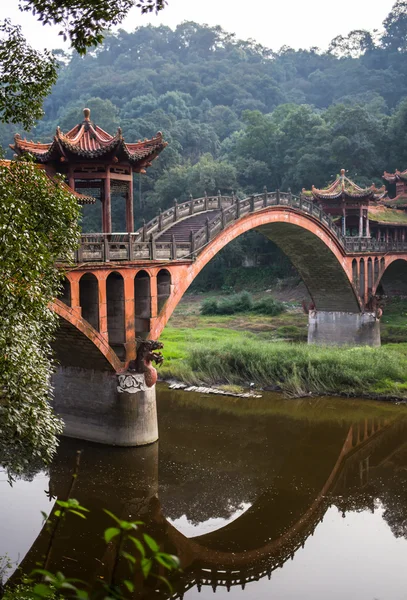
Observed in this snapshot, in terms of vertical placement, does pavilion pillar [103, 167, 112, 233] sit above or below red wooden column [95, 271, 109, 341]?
above

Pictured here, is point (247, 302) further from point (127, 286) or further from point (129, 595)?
point (129, 595)

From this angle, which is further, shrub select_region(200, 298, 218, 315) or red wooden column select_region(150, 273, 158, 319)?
shrub select_region(200, 298, 218, 315)

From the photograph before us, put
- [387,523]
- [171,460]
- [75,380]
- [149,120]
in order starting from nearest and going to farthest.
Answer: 1. [387,523]
2. [171,460]
3. [75,380]
4. [149,120]

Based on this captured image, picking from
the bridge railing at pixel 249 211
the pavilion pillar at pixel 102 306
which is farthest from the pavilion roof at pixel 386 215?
the pavilion pillar at pixel 102 306

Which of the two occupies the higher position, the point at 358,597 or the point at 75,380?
the point at 75,380

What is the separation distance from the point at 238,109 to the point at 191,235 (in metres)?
82.2

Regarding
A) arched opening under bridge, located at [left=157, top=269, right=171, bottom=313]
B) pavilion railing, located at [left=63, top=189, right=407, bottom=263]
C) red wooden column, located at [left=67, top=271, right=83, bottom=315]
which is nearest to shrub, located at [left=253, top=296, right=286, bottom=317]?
pavilion railing, located at [left=63, top=189, right=407, bottom=263]

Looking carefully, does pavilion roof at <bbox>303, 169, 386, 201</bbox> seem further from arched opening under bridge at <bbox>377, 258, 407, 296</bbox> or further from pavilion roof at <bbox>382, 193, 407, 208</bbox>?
arched opening under bridge at <bbox>377, 258, 407, 296</bbox>

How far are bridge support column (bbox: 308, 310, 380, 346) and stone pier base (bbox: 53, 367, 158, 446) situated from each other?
19.5 metres

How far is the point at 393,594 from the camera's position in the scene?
A: 12.2m

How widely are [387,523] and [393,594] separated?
3313 mm

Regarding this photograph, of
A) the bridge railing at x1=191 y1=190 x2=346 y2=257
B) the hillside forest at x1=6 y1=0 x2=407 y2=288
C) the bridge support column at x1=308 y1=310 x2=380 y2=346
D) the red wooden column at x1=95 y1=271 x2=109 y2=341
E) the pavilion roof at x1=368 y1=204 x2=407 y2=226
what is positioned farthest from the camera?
the hillside forest at x1=6 y1=0 x2=407 y2=288

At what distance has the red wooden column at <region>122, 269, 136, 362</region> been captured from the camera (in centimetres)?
1919

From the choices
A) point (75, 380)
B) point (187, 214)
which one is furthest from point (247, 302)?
point (75, 380)
